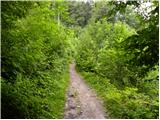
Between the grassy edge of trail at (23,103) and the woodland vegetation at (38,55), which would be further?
the grassy edge of trail at (23,103)

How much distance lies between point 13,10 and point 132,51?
7.74 ft

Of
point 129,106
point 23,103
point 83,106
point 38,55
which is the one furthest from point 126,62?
point 83,106

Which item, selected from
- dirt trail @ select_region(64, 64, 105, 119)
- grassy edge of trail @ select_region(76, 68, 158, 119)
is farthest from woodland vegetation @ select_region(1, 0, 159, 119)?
dirt trail @ select_region(64, 64, 105, 119)

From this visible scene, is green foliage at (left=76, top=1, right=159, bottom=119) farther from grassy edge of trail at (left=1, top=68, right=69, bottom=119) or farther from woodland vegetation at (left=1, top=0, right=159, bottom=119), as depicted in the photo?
grassy edge of trail at (left=1, top=68, right=69, bottom=119)

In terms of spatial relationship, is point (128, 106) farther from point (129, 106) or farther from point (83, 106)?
point (83, 106)

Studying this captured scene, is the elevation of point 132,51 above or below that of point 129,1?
below

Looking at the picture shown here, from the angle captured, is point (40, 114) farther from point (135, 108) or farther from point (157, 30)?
point (157, 30)

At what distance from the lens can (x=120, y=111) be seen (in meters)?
7.99

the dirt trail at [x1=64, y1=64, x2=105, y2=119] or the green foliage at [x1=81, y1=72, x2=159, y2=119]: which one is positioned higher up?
the green foliage at [x1=81, y1=72, x2=159, y2=119]

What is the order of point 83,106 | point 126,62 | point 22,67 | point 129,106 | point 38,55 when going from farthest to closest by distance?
point 83,106, point 129,106, point 38,55, point 22,67, point 126,62

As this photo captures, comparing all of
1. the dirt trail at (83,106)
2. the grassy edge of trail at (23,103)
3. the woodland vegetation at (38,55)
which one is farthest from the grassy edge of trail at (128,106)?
the grassy edge of trail at (23,103)

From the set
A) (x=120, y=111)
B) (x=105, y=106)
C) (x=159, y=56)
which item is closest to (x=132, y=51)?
(x=159, y=56)

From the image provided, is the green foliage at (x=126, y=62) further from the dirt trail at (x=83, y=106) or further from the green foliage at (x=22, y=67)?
the green foliage at (x=22, y=67)

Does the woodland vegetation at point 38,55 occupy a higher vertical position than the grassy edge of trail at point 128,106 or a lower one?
higher
